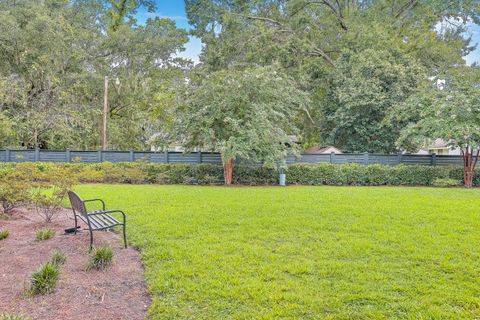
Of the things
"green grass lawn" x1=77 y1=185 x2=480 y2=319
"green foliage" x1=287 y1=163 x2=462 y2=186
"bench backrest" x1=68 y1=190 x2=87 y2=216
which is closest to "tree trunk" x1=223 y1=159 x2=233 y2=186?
"green foliage" x1=287 y1=163 x2=462 y2=186

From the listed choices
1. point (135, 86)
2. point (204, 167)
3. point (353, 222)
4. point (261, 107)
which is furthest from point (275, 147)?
point (135, 86)

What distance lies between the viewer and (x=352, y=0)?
20188 mm

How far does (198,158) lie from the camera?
13992 millimetres

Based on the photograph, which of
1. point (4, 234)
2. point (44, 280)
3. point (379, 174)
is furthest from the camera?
point (379, 174)

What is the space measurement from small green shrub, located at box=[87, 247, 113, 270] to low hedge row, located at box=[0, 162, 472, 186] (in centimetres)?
882

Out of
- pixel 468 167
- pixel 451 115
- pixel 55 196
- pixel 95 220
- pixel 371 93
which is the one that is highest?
pixel 371 93

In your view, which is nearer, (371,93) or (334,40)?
(371,93)

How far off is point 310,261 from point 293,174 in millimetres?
9248

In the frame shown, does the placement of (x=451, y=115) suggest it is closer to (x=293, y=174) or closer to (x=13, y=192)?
(x=293, y=174)

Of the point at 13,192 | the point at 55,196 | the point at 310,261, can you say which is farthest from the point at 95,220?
the point at 310,261

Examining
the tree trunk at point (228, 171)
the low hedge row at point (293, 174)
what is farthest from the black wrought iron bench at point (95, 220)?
the low hedge row at point (293, 174)

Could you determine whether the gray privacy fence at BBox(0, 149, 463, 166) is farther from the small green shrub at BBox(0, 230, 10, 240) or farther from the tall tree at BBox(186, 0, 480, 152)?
the small green shrub at BBox(0, 230, 10, 240)

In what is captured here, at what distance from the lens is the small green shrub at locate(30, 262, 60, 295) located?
2895 mm

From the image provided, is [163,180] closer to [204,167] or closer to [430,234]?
[204,167]
